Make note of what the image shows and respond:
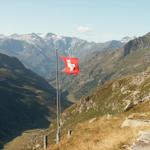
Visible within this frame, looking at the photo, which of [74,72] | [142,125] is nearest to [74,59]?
[74,72]

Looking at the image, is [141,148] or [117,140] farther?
[117,140]

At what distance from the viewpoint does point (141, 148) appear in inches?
857

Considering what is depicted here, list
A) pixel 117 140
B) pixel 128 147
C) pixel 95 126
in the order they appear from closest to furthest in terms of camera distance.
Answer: pixel 128 147
pixel 117 140
pixel 95 126

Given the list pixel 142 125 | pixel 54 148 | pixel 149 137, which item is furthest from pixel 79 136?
pixel 149 137

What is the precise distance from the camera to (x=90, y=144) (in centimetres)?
2716

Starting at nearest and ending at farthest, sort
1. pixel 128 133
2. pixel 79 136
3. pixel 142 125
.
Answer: pixel 128 133 → pixel 142 125 → pixel 79 136

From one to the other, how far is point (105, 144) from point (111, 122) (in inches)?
534

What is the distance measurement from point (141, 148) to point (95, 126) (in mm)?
16399

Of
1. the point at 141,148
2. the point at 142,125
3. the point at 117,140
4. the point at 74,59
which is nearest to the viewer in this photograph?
the point at 141,148

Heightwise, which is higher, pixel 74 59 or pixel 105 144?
pixel 74 59

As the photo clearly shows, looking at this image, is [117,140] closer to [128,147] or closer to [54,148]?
[128,147]

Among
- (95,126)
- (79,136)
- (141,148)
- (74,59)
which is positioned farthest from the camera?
(74,59)

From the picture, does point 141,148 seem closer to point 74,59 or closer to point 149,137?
point 149,137

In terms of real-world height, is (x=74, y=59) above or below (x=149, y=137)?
above
